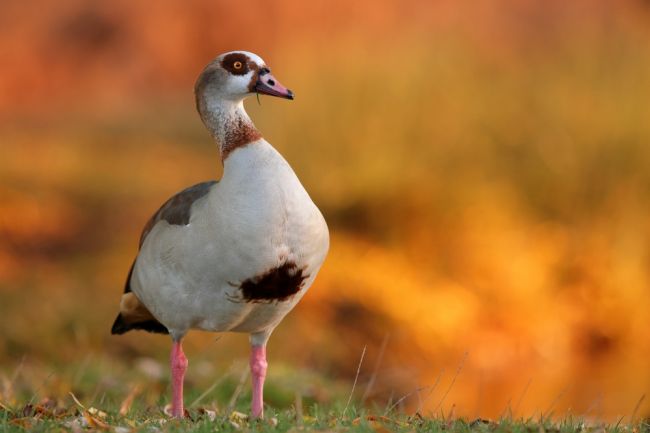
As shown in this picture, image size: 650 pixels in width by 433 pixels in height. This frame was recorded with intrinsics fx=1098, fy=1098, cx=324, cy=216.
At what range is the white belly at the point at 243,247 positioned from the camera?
192 inches

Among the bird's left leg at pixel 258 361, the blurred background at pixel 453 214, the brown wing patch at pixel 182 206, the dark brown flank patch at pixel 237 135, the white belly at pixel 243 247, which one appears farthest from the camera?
the blurred background at pixel 453 214

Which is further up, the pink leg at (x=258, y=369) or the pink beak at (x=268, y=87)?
the pink beak at (x=268, y=87)

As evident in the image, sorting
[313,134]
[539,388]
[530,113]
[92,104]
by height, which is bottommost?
[92,104]

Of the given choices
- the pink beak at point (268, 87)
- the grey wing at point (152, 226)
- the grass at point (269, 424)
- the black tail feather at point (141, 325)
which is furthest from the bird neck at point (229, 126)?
the black tail feather at point (141, 325)

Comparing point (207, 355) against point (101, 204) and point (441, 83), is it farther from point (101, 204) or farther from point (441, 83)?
point (101, 204)

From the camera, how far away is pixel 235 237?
488 centimetres

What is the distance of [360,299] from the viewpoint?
12.0 m

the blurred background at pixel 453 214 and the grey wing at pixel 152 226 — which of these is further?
the blurred background at pixel 453 214

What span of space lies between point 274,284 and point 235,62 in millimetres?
1092

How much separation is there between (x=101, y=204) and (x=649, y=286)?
7.83 metres

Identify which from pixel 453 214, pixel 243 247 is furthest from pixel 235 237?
pixel 453 214

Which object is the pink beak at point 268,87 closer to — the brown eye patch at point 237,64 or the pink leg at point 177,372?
the brown eye patch at point 237,64

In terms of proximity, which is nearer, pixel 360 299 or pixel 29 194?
pixel 360 299

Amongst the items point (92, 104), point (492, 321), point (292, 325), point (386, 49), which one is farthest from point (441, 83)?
point (92, 104)
